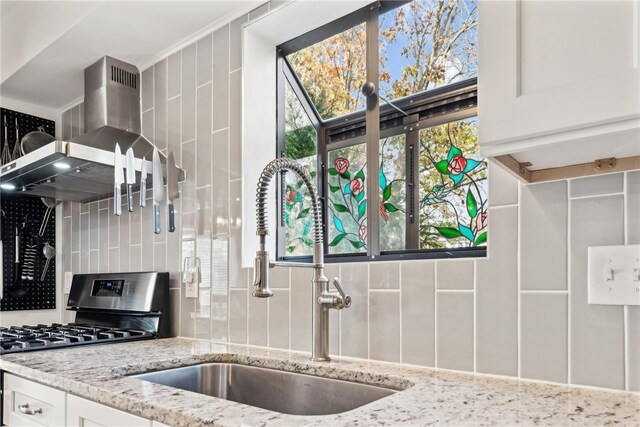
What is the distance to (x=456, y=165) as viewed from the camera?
167 cm

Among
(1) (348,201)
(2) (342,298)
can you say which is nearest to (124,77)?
(1) (348,201)

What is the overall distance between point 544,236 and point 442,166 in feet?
2.02

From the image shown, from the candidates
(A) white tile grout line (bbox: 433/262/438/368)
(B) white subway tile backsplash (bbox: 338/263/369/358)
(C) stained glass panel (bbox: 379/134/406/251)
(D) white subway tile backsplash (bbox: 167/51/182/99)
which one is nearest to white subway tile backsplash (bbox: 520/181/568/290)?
(A) white tile grout line (bbox: 433/262/438/368)

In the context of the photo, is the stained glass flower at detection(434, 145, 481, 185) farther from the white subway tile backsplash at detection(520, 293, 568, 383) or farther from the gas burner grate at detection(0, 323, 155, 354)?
the gas burner grate at detection(0, 323, 155, 354)

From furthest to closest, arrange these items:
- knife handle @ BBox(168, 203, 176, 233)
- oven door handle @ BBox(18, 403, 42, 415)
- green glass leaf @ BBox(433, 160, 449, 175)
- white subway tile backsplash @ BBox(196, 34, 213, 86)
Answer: white subway tile backsplash @ BBox(196, 34, 213, 86) < knife handle @ BBox(168, 203, 176, 233) < green glass leaf @ BBox(433, 160, 449, 175) < oven door handle @ BBox(18, 403, 42, 415)

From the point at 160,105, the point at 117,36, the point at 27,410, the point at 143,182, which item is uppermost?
the point at 117,36

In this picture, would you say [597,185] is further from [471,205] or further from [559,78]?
[471,205]

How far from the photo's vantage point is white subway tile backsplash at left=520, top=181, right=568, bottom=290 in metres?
1.09

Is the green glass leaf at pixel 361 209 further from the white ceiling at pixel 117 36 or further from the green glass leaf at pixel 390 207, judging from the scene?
the white ceiling at pixel 117 36

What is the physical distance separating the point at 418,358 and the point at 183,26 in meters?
1.54

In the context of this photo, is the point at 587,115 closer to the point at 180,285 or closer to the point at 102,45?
the point at 180,285

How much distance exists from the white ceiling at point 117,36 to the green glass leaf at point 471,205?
1.02 m

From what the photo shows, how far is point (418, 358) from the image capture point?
1.30 meters

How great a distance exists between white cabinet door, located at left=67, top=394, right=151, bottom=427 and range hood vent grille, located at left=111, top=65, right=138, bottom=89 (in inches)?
60.2
